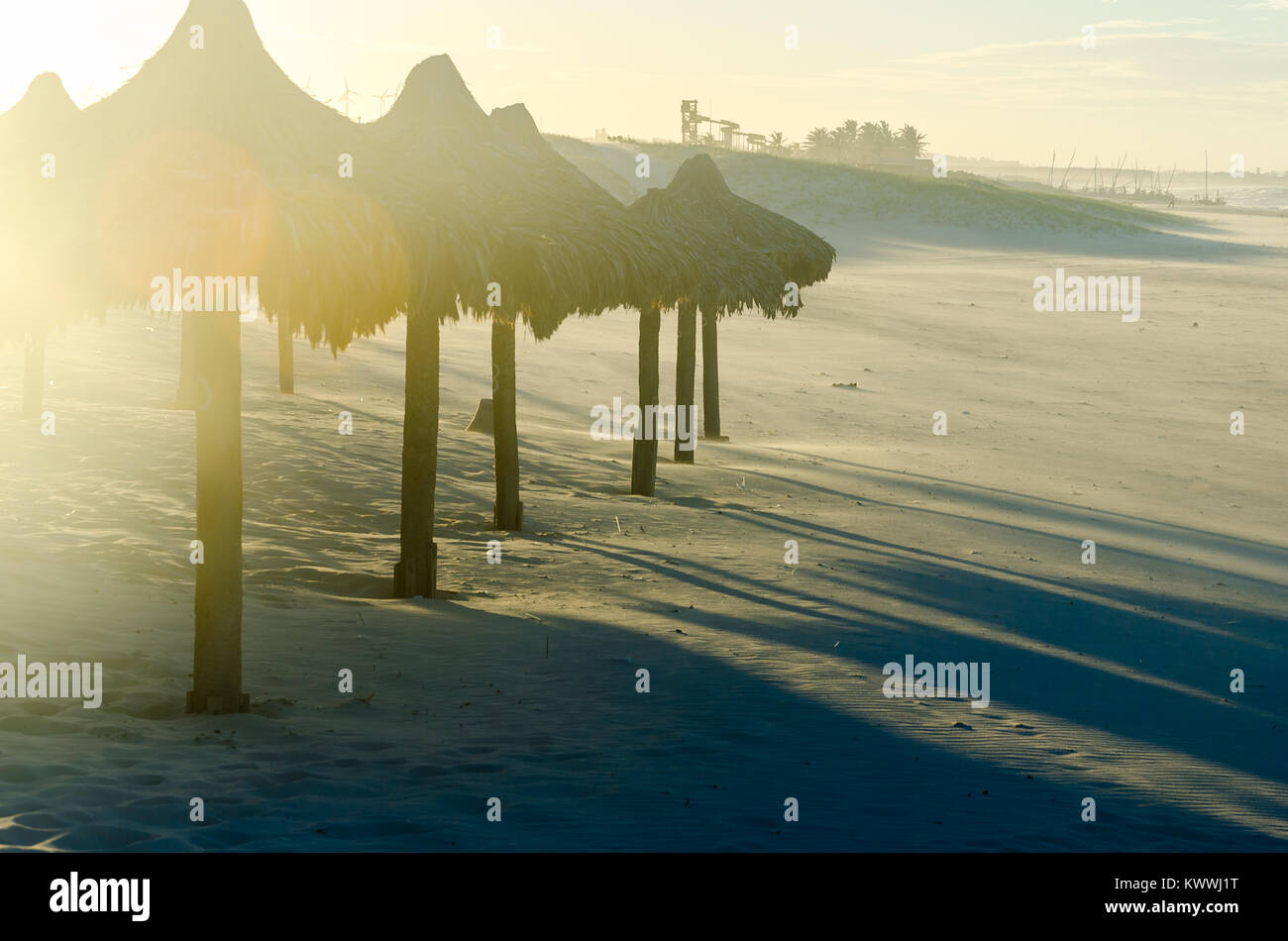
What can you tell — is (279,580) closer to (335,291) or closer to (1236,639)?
(335,291)

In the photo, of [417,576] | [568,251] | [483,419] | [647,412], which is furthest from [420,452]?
[483,419]

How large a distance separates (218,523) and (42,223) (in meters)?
1.78

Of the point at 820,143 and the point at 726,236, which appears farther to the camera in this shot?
the point at 820,143

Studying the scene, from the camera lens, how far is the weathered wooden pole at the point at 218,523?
6.14 m

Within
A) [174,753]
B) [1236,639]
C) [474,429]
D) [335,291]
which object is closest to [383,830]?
A: [174,753]

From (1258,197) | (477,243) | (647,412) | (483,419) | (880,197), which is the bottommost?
(483,419)

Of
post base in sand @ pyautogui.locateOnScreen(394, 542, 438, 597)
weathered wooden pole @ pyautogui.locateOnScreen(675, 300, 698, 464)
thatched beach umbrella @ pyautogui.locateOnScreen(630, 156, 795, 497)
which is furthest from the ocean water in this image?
post base in sand @ pyautogui.locateOnScreen(394, 542, 438, 597)

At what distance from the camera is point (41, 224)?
618 cm

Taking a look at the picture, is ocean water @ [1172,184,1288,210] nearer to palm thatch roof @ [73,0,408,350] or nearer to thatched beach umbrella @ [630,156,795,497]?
thatched beach umbrella @ [630,156,795,497]

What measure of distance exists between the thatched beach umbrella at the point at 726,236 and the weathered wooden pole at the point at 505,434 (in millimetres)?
4371

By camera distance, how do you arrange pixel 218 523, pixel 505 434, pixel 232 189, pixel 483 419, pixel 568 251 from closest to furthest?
pixel 232 189 → pixel 218 523 → pixel 568 251 → pixel 505 434 → pixel 483 419

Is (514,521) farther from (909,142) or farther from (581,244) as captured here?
(909,142)

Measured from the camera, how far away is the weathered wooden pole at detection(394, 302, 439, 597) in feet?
30.9

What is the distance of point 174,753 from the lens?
17.8ft
